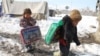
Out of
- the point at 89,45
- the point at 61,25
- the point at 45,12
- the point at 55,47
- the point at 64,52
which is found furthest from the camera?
the point at 45,12

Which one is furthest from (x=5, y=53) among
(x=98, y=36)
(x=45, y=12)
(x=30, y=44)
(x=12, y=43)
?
(x=45, y=12)

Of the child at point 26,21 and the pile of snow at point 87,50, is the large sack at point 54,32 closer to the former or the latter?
the child at point 26,21

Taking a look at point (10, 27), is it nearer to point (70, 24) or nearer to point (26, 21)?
point (26, 21)

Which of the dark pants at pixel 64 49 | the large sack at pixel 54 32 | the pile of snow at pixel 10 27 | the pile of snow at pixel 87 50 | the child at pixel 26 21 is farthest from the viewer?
the pile of snow at pixel 10 27

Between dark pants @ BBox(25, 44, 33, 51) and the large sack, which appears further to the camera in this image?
dark pants @ BBox(25, 44, 33, 51)

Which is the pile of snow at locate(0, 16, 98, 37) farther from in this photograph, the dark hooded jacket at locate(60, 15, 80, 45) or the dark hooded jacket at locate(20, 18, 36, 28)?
the dark hooded jacket at locate(60, 15, 80, 45)

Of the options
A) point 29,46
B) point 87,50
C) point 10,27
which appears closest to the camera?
point 29,46

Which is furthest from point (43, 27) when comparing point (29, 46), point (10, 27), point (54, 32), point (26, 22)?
point (54, 32)

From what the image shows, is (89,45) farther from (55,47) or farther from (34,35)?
(34,35)

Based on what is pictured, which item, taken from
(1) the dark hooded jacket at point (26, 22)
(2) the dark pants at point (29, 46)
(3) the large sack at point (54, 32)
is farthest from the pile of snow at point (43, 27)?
(3) the large sack at point (54, 32)

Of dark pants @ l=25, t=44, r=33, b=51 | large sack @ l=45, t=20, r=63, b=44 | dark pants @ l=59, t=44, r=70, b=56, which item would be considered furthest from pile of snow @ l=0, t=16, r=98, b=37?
large sack @ l=45, t=20, r=63, b=44

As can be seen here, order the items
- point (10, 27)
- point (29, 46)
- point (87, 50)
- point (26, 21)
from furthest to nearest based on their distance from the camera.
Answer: point (10, 27), point (87, 50), point (29, 46), point (26, 21)

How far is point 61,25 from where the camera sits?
16.5ft

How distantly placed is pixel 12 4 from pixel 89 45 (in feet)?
61.2
